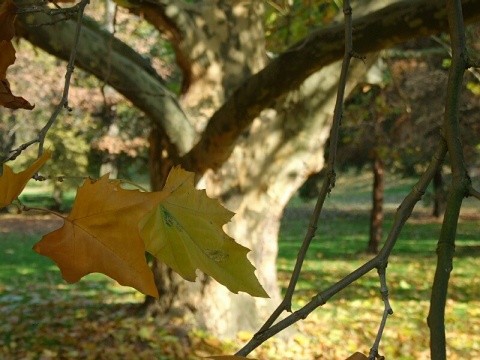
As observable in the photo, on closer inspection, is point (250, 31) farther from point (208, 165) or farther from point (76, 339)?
point (76, 339)

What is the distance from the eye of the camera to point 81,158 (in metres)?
20.7

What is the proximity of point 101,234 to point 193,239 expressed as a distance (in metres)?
0.11

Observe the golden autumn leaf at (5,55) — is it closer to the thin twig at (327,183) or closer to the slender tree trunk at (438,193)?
the thin twig at (327,183)

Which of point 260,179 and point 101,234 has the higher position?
point 260,179

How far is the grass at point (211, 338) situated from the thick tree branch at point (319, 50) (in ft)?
5.69

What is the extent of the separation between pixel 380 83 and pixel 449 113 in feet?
15.5

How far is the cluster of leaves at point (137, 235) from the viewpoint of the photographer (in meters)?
0.50

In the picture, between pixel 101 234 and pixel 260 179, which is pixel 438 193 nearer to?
pixel 260 179

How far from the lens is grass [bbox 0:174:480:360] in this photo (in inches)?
188

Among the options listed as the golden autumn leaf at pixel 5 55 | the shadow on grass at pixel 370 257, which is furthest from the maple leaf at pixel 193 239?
the shadow on grass at pixel 370 257

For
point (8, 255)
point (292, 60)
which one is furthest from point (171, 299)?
point (8, 255)

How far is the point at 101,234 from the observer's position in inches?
20.4

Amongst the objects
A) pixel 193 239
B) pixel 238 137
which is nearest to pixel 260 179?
pixel 238 137

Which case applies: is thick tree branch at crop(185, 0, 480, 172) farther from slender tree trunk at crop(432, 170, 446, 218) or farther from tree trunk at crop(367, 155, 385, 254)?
slender tree trunk at crop(432, 170, 446, 218)
